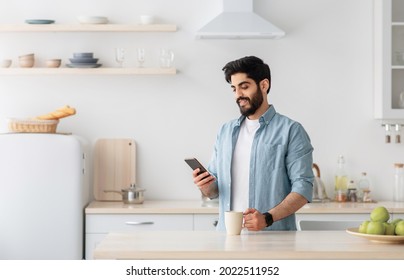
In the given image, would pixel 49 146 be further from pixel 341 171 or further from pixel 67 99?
pixel 341 171

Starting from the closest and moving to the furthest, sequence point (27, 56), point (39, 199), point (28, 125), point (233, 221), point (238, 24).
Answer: point (233, 221) < point (39, 199) < point (28, 125) < point (238, 24) < point (27, 56)

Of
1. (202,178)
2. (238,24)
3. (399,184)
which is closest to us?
(202,178)

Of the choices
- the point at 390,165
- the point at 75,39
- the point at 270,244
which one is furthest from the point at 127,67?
the point at 270,244

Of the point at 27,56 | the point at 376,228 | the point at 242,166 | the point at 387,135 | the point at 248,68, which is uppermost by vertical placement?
the point at 27,56

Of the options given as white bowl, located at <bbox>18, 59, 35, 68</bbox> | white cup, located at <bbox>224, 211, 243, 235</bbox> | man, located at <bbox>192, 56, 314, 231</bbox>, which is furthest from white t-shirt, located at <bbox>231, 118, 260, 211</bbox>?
white bowl, located at <bbox>18, 59, 35, 68</bbox>

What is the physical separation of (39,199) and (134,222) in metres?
0.62

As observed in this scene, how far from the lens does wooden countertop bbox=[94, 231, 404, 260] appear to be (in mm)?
3090

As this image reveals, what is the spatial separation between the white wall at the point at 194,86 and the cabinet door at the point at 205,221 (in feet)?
1.83

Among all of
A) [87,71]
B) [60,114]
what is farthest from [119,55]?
[60,114]

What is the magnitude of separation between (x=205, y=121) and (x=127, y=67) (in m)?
0.67

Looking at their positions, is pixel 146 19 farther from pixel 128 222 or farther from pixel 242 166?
pixel 242 166

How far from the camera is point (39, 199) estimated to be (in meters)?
5.19

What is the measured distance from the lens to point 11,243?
17.0 ft

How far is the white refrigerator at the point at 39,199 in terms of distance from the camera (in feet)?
17.0
